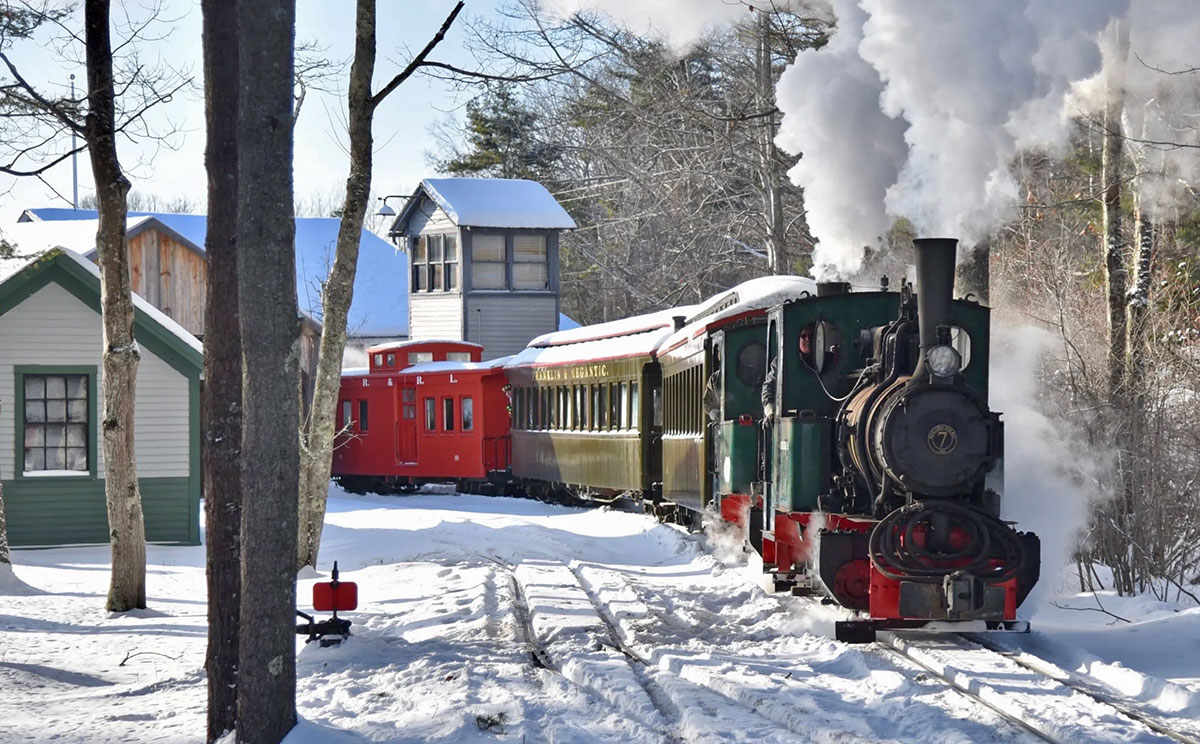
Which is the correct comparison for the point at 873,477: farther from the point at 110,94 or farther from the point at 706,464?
the point at 110,94

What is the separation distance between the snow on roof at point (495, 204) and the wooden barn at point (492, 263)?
0.08ft

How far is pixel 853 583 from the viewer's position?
9898 millimetres

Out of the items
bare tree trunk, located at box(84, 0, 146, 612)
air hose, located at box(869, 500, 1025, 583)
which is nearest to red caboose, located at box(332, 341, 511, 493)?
bare tree trunk, located at box(84, 0, 146, 612)

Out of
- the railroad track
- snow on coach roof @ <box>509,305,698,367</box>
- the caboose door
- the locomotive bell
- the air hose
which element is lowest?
the railroad track

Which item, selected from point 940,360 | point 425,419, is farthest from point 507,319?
point 940,360

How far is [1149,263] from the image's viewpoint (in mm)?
15789

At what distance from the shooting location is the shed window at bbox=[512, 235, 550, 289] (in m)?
35.5

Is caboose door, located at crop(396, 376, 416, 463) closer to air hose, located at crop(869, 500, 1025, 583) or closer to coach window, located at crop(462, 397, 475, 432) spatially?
coach window, located at crop(462, 397, 475, 432)

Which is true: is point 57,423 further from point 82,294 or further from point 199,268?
point 199,268

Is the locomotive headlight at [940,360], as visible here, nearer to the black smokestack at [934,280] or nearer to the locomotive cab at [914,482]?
the locomotive cab at [914,482]

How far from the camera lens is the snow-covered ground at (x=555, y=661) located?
7.24 m

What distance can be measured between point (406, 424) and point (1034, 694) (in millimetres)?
23091

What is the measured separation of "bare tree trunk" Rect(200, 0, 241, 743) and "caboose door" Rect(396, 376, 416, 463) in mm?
20635

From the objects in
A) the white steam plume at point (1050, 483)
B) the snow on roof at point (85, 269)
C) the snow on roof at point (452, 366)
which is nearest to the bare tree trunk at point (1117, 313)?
the white steam plume at point (1050, 483)
